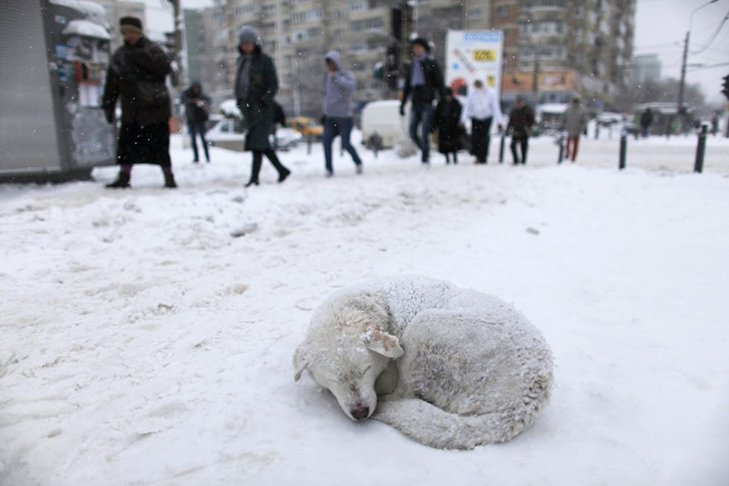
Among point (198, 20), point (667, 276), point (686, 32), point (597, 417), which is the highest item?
point (198, 20)

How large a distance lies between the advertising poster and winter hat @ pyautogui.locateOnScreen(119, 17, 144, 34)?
40.6ft

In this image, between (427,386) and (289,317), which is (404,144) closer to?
(289,317)

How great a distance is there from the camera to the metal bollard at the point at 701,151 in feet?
7.47

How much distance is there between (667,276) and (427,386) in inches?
77.4

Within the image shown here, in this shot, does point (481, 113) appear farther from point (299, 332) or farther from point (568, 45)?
point (299, 332)

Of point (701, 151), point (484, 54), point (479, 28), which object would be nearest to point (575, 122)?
point (484, 54)

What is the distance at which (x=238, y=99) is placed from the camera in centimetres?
691

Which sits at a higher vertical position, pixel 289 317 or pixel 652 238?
pixel 652 238

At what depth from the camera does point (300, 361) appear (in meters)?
2.07

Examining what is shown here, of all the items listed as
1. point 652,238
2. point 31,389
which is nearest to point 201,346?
point 31,389

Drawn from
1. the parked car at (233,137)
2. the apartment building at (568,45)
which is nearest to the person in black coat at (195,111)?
the parked car at (233,137)

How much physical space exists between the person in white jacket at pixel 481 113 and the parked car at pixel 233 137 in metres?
9.03

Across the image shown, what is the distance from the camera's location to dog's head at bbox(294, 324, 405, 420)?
1899 millimetres

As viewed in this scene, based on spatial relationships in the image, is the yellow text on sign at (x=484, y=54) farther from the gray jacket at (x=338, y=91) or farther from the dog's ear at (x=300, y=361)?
the dog's ear at (x=300, y=361)
